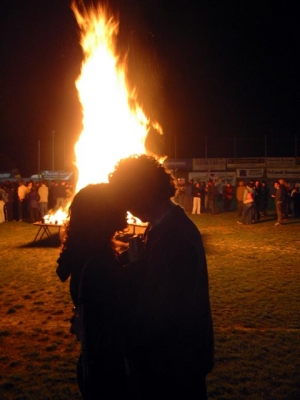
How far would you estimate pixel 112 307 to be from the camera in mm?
2074

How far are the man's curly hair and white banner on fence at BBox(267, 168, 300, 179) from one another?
37923 mm

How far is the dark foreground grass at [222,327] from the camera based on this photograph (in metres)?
4.27

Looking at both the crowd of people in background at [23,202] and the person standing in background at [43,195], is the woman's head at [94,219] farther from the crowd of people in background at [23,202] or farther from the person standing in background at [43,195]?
the person standing in background at [43,195]

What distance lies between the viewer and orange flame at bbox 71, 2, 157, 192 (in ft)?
45.3

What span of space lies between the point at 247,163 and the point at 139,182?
127 feet

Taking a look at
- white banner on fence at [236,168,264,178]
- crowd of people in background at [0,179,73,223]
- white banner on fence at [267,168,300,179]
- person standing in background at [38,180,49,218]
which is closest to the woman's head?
crowd of people in background at [0,179,73,223]

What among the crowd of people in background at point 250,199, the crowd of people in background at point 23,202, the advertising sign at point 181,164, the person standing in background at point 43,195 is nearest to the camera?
the crowd of people in background at point 250,199

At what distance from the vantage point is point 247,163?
39781mm

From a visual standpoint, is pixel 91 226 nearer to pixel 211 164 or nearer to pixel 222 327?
pixel 222 327

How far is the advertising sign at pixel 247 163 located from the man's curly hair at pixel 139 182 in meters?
38.2

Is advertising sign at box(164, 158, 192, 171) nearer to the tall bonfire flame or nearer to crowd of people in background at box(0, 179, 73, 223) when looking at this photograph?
crowd of people in background at box(0, 179, 73, 223)

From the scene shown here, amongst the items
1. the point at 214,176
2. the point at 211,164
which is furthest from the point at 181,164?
the point at 214,176

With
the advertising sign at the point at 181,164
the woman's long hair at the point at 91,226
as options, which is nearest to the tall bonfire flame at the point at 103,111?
the woman's long hair at the point at 91,226

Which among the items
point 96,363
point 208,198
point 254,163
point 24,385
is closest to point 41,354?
point 24,385
